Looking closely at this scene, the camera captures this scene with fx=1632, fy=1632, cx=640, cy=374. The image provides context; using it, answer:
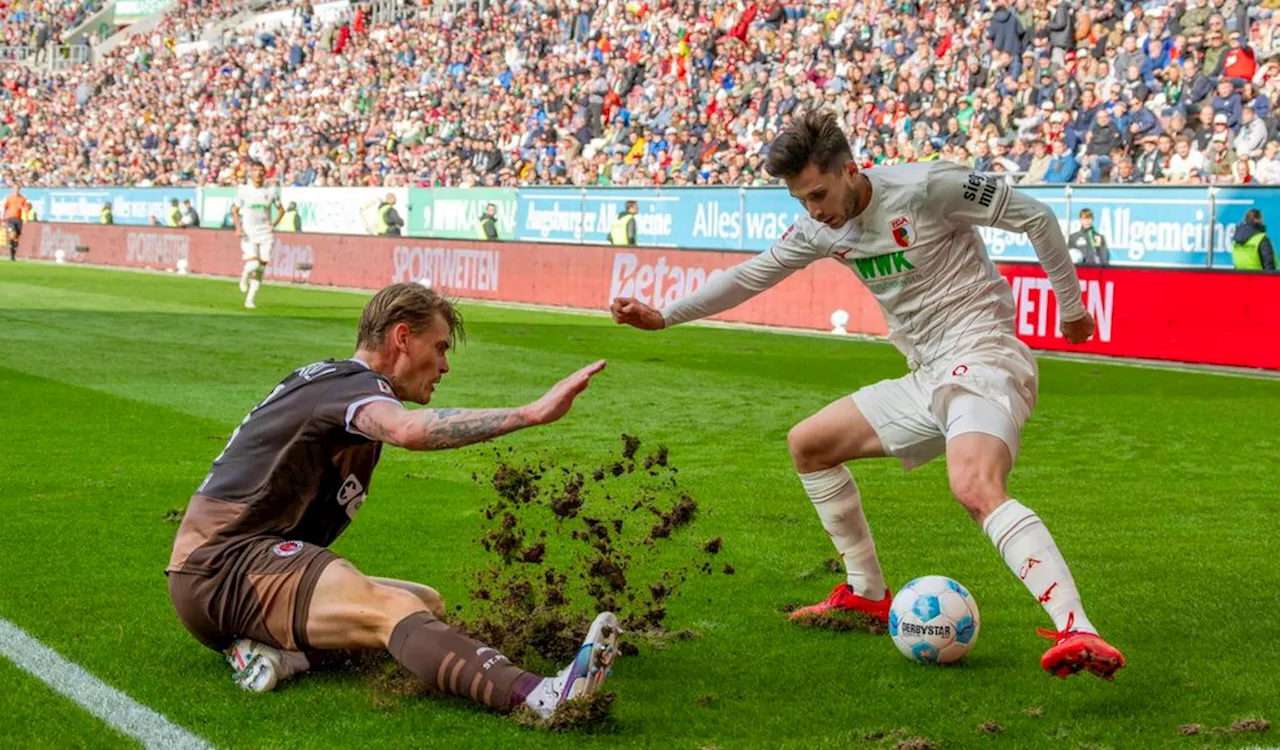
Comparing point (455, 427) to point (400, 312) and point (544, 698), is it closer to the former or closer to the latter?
point (400, 312)

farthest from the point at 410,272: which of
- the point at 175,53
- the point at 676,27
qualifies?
the point at 175,53

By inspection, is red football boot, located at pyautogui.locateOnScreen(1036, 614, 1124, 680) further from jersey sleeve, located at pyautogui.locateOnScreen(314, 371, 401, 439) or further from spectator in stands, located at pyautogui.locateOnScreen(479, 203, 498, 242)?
spectator in stands, located at pyautogui.locateOnScreen(479, 203, 498, 242)

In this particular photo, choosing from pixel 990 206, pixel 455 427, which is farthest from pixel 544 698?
pixel 990 206

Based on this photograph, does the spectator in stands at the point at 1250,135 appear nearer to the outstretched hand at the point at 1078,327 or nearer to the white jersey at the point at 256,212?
the white jersey at the point at 256,212

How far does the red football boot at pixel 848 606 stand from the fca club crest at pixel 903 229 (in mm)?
1420

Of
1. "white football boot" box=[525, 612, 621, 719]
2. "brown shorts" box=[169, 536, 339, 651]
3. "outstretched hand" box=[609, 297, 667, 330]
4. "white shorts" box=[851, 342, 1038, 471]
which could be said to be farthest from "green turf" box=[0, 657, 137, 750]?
"white shorts" box=[851, 342, 1038, 471]

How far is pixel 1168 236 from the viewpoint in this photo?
19188mm

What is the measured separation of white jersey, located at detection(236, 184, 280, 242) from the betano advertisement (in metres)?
1.13

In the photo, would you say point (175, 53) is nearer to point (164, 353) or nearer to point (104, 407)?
point (164, 353)

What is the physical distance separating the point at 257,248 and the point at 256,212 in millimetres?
736

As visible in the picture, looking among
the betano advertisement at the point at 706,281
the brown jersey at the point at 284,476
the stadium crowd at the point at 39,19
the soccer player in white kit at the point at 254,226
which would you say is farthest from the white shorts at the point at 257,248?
the stadium crowd at the point at 39,19

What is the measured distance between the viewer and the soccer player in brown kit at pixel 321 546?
16.1ft

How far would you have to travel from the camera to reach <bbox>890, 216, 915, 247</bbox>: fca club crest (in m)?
6.12

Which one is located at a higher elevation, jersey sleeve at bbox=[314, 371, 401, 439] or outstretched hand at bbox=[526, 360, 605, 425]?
outstretched hand at bbox=[526, 360, 605, 425]
